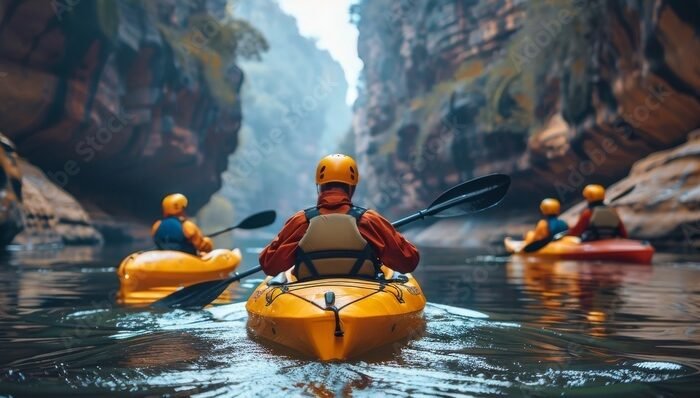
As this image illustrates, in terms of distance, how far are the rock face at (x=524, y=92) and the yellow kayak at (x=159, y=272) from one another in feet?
34.6

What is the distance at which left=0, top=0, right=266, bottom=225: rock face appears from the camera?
16828mm

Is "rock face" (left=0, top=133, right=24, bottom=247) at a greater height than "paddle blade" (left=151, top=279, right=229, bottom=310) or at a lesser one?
greater

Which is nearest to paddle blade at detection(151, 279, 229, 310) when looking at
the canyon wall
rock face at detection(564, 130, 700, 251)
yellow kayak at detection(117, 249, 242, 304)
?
yellow kayak at detection(117, 249, 242, 304)

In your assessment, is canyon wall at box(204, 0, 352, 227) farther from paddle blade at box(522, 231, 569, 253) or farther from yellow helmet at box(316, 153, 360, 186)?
yellow helmet at box(316, 153, 360, 186)

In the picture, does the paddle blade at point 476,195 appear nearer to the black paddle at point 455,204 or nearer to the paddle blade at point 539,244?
the black paddle at point 455,204

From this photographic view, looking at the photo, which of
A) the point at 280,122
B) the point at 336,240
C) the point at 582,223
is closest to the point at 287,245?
the point at 336,240

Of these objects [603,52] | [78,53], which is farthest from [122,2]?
[603,52]

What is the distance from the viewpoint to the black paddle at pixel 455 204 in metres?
5.25

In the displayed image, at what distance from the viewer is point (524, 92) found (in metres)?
23.7

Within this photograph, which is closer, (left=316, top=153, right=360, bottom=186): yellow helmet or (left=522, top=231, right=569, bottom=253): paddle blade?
(left=316, top=153, right=360, bottom=186): yellow helmet

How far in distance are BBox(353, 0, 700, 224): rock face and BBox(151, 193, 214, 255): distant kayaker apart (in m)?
10.4

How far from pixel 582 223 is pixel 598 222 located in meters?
0.55

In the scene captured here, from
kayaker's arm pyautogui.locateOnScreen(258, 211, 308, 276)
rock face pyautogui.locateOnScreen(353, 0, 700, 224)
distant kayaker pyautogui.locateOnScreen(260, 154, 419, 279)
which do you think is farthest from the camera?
rock face pyautogui.locateOnScreen(353, 0, 700, 224)

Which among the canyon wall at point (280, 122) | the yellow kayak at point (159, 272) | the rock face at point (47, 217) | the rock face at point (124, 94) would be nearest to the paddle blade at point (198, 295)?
the yellow kayak at point (159, 272)
